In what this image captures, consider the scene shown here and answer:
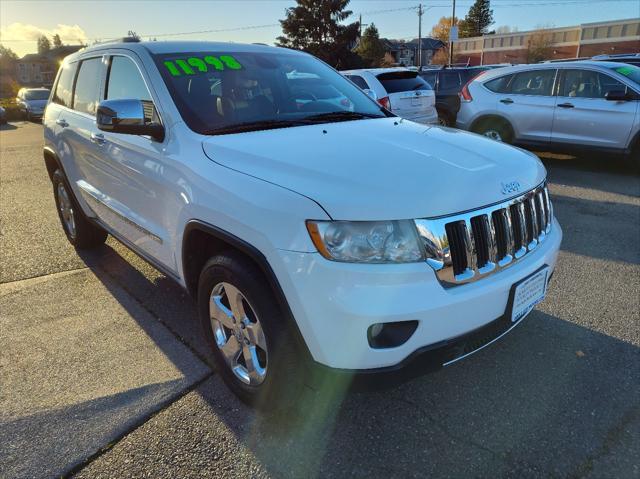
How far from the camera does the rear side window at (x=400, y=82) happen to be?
885 centimetres

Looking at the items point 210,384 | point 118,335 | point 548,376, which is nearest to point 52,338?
point 118,335

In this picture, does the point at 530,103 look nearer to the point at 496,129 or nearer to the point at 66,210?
the point at 496,129

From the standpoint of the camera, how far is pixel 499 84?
326 inches

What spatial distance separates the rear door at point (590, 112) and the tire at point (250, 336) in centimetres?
681

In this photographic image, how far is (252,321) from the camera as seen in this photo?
2.33 meters

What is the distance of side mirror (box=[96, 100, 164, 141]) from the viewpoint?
2723 millimetres

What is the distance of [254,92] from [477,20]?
95.2m

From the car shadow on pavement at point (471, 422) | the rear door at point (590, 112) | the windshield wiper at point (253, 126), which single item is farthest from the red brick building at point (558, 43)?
the car shadow on pavement at point (471, 422)

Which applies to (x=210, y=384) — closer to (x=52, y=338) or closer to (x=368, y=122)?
(x=52, y=338)

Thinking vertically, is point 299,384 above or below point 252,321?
below

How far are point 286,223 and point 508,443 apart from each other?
4.65ft

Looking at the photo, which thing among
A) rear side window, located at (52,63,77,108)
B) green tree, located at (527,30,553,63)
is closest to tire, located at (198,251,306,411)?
rear side window, located at (52,63,77,108)

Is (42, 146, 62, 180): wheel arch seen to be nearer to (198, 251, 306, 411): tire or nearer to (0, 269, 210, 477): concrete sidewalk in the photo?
(0, 269, 210, 477): concrete sidewalk

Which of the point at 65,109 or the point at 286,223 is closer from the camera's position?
the point at 286,223
